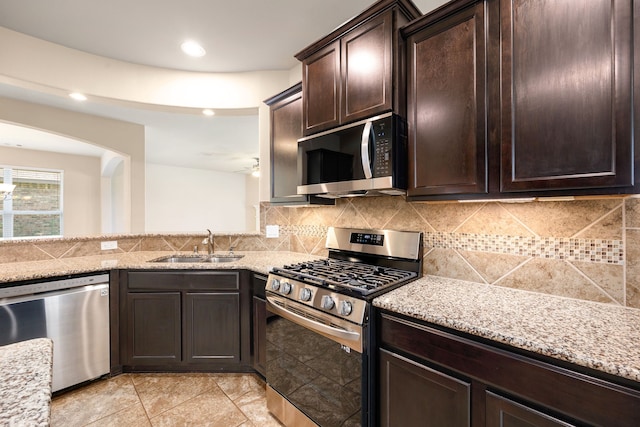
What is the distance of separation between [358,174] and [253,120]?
110 inches

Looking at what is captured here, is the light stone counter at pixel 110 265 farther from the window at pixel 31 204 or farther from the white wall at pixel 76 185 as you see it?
the window at pixel 31 204

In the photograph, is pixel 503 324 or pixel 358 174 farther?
pixel 358 174

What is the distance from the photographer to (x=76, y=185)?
589 centimetres

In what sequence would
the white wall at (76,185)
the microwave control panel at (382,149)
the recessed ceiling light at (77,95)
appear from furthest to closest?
the white wall at (76,185) < the recessed ceiling light at (77,95) < the microwave control panel at (382,149)

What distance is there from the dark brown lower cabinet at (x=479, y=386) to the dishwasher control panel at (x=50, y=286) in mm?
2158

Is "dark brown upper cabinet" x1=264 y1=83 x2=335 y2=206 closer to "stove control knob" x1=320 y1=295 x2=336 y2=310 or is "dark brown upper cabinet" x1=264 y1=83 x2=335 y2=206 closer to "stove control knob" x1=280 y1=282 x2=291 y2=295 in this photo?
"stove control knob" x1=280 y1=282 x2=291 y2=295

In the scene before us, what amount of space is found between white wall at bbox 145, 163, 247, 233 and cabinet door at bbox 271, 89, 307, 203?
5459 mm

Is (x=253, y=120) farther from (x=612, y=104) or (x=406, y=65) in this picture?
(x=612, y=104)

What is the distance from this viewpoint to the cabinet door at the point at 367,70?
62.7 inches

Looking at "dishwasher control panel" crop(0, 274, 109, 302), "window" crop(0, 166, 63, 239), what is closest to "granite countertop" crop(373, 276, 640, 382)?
"dishwasher control panel" crop(0, 274, 109, 302)

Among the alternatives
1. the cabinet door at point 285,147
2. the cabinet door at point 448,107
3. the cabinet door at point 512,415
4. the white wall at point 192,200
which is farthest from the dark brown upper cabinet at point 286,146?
the white wall at point 192,200

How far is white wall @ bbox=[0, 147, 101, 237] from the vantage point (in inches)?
217

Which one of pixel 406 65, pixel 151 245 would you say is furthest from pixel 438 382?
pixel 151 245

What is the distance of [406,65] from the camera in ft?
5.23
